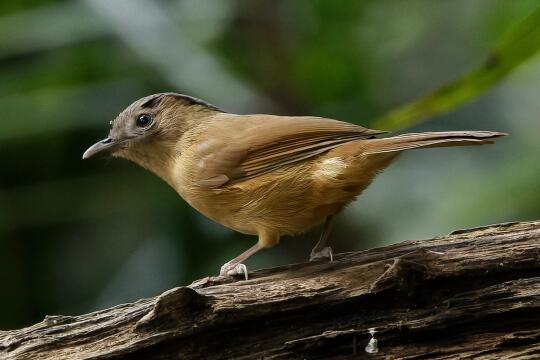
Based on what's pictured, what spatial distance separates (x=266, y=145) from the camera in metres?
4.32

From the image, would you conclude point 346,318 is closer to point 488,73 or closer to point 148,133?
point 488,73

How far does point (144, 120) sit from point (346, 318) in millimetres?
2045

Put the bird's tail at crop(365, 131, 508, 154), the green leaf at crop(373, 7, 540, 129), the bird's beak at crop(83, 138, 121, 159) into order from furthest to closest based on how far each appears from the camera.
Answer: the bird's beak at crop(83, 138, 121, 159), the bird's tail at crop(365, 131, 508, 154), the green leaf at crop(373, 7, 540, 129)

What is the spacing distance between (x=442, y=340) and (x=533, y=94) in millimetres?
4050

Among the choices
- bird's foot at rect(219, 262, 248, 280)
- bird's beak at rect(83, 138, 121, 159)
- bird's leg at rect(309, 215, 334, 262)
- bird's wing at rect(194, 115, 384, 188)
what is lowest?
bird's foot at rect(219, 262, 248, 280)

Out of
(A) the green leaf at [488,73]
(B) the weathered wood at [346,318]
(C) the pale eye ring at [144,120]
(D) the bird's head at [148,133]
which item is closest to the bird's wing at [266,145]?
(A) the green leaf at [488,73]

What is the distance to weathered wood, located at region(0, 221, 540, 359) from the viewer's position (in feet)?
11.2

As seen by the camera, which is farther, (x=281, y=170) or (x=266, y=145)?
(x=266, y=145)

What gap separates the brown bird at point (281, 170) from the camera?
405 cm

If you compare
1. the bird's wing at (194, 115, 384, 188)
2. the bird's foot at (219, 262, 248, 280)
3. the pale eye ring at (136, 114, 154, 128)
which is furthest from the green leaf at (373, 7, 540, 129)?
the pale eye ring at (136, 114, 154, 128)

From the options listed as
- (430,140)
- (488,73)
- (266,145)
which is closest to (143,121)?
(266,145)

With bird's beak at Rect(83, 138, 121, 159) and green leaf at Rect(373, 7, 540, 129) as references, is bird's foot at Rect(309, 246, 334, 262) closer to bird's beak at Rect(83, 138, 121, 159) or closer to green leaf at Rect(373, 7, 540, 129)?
green leaf at Rect(373, 7, 540, 129)

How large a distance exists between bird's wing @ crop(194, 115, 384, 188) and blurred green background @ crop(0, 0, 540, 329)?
5.21 ft

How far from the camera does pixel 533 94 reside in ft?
22.7
